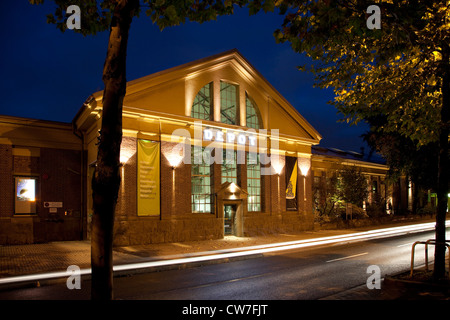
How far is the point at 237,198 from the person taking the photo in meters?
22.2

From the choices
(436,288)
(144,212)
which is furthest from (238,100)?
(436,288)

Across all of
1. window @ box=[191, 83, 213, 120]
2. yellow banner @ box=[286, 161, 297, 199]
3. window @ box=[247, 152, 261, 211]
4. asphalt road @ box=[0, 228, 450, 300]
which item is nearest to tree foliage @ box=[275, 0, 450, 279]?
asphalt road @ box=[0, 228, 450, 300]

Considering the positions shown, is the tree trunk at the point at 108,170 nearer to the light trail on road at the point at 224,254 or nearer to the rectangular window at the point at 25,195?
the light trail on road at the point at 224,254

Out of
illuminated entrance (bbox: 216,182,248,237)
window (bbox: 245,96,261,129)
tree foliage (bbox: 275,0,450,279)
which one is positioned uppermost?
window (bbox: 245,96,261,129)

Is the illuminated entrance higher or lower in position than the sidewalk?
higher

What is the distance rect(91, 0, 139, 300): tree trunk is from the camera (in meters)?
4.54

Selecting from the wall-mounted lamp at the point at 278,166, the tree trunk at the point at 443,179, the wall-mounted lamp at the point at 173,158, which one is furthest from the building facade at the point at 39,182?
the tree trunk at the point at 443,179

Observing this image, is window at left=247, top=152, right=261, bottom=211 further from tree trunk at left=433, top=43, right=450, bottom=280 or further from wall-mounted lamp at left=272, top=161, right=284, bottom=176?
tree trunk at left=433, top=43, right=450, bottom=280

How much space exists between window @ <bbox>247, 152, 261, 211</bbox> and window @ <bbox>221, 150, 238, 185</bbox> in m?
1.12

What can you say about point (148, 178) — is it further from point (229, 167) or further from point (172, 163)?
point (229, 167)

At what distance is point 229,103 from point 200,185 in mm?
5760

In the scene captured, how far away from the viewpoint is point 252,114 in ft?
80.2

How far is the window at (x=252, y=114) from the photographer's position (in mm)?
24234

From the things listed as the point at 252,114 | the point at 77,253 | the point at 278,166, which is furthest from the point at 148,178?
Answer: the point at 278,166
